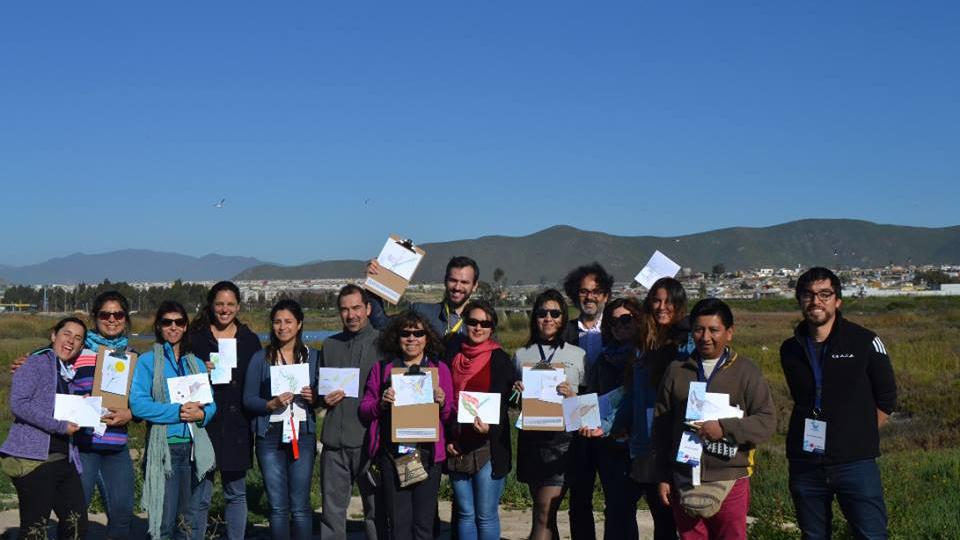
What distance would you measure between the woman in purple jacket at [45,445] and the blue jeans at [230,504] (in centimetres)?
87

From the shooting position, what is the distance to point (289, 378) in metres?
6.60

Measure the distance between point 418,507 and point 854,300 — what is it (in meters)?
96.4

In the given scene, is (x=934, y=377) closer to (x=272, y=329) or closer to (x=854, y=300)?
(x=272, y=329)

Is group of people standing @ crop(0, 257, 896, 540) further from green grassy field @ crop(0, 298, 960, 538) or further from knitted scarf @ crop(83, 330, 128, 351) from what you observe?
green grassy field @ crop(0, 298, 960, 538)

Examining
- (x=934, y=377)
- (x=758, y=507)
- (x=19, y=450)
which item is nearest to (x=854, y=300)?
(x=934, y=377)

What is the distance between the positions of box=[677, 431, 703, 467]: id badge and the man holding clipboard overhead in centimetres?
202

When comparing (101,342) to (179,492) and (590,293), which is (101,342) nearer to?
(179,492)

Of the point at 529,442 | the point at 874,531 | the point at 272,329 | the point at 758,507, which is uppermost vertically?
the point at 272,329

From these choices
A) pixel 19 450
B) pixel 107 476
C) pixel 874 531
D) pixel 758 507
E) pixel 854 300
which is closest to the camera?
pixel 874 531

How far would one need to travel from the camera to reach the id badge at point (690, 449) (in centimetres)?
532

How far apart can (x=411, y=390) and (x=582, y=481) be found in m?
1.43

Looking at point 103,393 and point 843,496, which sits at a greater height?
point 103,393

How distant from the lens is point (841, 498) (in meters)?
5.57

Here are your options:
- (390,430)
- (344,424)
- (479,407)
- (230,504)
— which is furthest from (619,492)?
(230,504)
